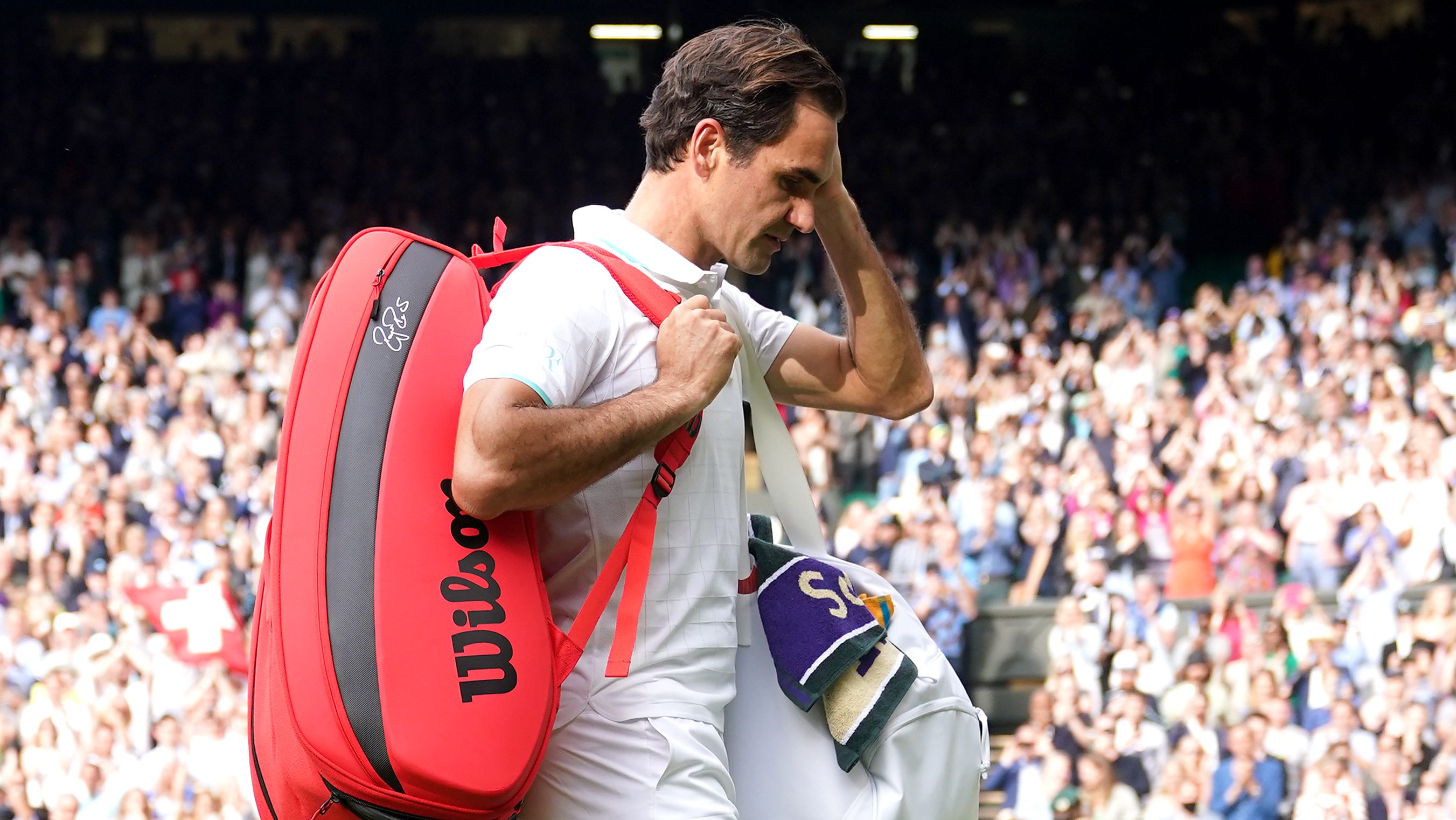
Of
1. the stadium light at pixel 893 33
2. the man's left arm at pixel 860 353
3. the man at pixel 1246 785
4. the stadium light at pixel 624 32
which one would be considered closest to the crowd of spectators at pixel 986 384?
the man at pixel 1246 785

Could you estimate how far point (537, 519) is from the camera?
1709mm

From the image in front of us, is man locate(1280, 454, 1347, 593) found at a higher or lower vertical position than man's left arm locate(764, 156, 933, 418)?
lower

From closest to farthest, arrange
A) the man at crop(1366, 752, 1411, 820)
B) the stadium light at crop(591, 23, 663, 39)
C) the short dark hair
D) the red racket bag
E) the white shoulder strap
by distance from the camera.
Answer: the red racket bag < the short dark hair < the white shoulder strap < the man at crop(1366, 752, 1411, 820) < the stadium light at crop(591, 23, 663, 39)

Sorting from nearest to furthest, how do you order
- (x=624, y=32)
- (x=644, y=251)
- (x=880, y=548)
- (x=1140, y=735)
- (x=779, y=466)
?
(x=644, y=251) → (x=779, y=466) → (x=1140, y=735) → (x=880, y=548) → (x=624, y=32)

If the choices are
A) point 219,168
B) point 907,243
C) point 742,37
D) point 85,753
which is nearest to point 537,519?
point 742,37

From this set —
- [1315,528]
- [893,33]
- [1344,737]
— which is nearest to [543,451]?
[1344,737]

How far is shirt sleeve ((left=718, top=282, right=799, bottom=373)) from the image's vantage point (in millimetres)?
2111

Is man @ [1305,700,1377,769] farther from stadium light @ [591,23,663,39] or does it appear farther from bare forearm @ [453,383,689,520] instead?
stadium light @ [591,23,663,39]

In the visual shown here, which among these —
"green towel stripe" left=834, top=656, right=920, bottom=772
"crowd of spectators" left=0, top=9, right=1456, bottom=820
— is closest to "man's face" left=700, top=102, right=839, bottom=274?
"green towel stripe" left=834, top=656, right=920, bottom=772

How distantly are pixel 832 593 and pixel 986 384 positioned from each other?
8.28m

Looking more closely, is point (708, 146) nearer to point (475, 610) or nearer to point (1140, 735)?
point (475, 610)

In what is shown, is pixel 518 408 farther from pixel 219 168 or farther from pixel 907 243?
pixel 219 168

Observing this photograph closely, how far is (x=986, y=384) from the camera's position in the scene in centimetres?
1001

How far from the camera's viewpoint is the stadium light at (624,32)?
658 inches
